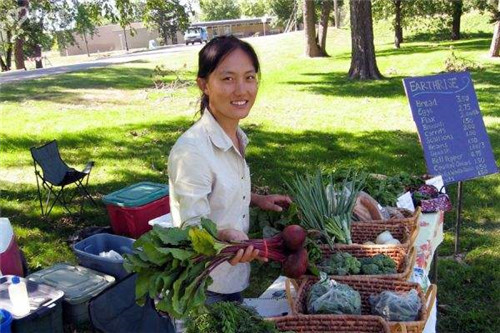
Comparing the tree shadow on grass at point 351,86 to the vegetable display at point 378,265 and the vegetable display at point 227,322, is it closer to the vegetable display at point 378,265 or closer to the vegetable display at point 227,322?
the vegetable display at point 378,265

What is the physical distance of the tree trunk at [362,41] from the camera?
11.9 m

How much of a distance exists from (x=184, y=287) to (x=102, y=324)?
1653 mm

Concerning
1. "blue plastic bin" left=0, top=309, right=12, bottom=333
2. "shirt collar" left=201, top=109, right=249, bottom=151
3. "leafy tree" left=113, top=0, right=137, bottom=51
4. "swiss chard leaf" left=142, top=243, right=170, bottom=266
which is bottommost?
"blue plastic bin" left=0, top=309, right=12, bottom=333

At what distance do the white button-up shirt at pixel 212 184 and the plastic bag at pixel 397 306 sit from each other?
0.58m

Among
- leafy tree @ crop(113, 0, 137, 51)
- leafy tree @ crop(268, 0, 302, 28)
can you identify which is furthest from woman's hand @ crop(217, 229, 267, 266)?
leafy tree @ crop(268, 0, 302, 28)

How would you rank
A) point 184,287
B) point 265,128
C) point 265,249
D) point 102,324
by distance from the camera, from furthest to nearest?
1. point 265,128
2. point 102,324
3. point 265,249
4. point 184,287

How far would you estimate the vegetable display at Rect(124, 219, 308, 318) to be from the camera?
149 centimetres

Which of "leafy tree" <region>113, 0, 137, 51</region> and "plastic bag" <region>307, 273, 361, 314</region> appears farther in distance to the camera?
"leafy tree" <region>113, 0, 137, 51</region>

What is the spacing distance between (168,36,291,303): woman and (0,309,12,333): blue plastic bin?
4.80 feet

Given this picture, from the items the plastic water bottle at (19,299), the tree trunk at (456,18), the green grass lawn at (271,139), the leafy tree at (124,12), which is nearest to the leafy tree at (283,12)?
the tree trunk at (456,18)

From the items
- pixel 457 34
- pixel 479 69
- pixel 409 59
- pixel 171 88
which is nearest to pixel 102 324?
pixel 171 88

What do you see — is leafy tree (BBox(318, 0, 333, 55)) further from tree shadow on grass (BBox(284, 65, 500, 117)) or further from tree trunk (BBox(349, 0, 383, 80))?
tree trunk (BBox(349, 0, 383, 80))

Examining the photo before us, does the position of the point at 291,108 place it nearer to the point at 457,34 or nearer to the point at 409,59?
the point at 409,59

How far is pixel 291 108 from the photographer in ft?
33.5
